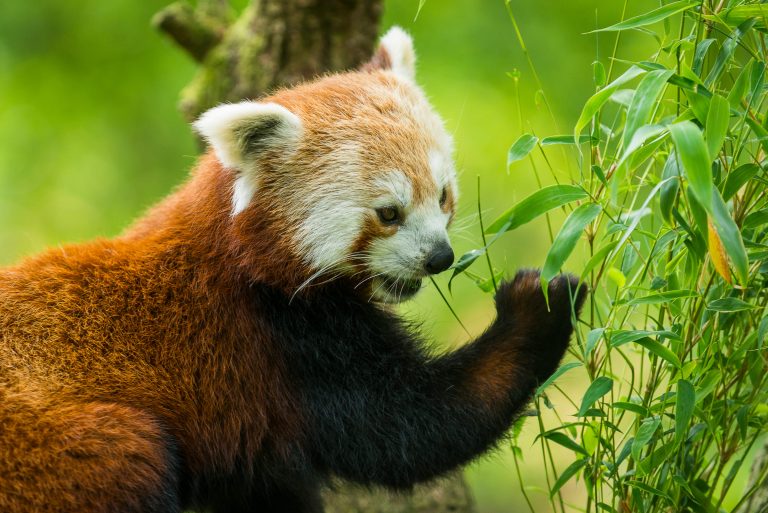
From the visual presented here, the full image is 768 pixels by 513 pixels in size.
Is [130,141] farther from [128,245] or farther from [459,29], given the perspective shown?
[128,245]

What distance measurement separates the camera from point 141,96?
319 inches

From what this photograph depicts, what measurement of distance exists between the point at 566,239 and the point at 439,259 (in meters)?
0.76

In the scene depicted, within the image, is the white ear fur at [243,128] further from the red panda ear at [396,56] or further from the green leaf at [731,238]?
the green leaf at [731,238]

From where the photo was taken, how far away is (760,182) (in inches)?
103

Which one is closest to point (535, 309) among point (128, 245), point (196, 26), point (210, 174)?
point (210, 174)

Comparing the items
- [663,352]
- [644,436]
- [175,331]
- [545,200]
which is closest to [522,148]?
[545,200]

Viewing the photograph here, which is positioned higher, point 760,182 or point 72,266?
point 760,182

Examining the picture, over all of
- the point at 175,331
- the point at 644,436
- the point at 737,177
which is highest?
the point at 737,177

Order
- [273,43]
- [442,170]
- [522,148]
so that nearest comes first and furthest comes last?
[522,148]
[442,170]
[273,43]

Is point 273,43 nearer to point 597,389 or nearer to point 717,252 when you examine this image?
point 597,389

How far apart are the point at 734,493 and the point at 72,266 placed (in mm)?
4200

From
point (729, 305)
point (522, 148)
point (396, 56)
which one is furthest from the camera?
point (396, 56)

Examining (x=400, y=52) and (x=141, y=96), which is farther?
(x=141, y=96)

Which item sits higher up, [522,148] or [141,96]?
[522,148]
